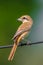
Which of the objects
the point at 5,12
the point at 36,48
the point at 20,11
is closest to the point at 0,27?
the point at 5,12

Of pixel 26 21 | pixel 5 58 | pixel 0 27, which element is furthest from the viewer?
pixel 5 58

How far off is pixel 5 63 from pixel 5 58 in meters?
0.07

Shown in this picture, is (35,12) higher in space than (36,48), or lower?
higher

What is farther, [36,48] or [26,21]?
[36,48]

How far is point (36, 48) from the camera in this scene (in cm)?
556

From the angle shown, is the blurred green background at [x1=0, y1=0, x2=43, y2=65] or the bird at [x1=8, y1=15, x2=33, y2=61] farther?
the blurred green background at [x1=0, y1=0, x2=43, y2=65]

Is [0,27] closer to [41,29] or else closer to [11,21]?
[11,21]

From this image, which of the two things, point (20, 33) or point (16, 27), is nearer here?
point (20, 33)

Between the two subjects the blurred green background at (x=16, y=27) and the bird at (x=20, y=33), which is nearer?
the bird at (x=20, y=33)

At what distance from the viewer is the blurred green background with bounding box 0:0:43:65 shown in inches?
192

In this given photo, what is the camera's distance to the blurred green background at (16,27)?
16.0ft

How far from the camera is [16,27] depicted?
5.06 meters

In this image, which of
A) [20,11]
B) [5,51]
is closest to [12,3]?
[20,11]

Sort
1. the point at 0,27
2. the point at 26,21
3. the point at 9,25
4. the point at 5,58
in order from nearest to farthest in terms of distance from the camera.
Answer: the point at 26,21 < the point at 0,27 < the point at 9,25 < the point at 5,58
